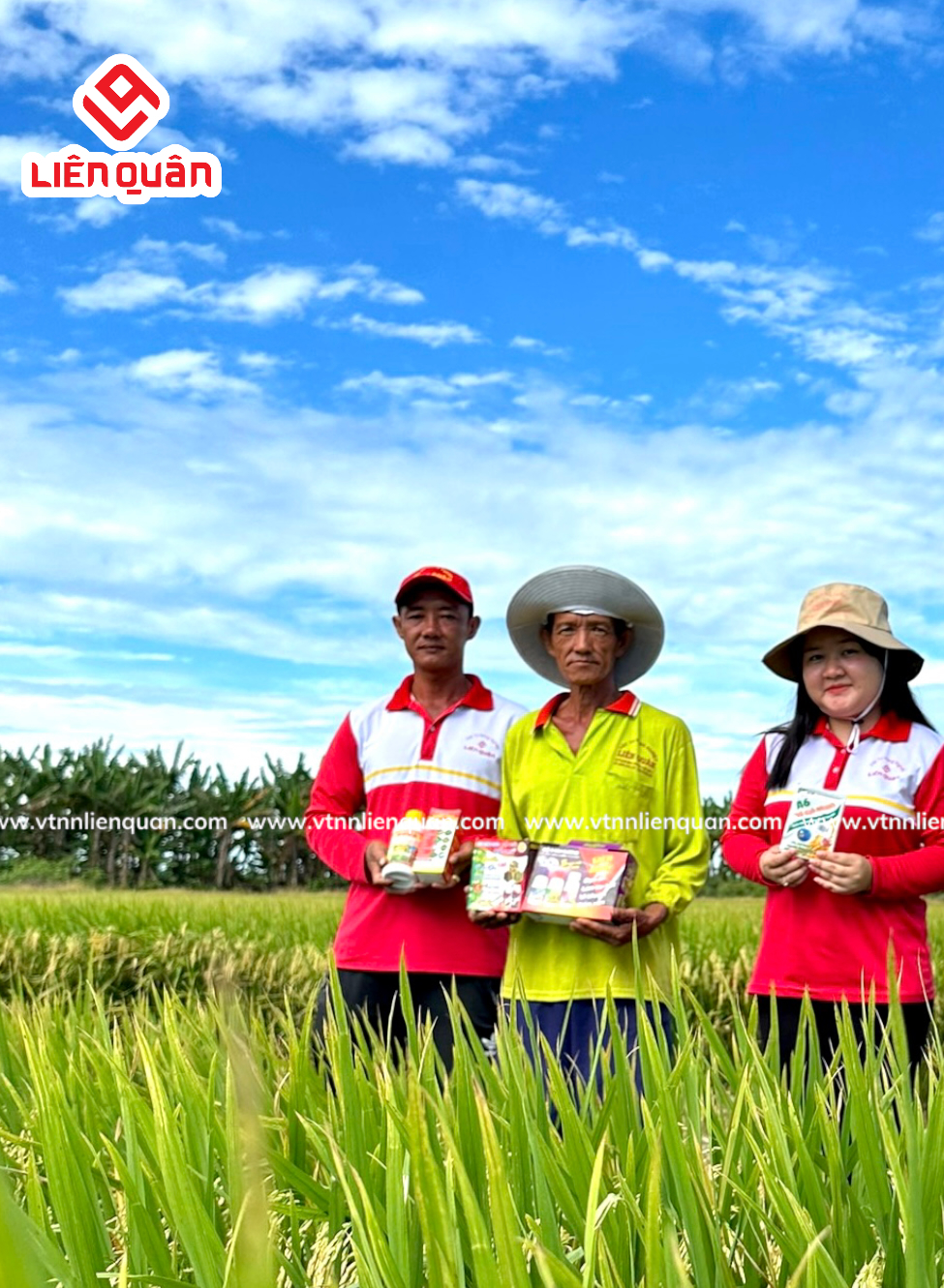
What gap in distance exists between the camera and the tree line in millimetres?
27172

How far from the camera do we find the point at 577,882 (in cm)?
360

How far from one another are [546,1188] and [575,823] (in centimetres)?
229

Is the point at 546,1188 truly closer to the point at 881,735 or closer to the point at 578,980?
the point at 578,980

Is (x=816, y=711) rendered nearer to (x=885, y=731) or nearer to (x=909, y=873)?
(x=885, y=731)

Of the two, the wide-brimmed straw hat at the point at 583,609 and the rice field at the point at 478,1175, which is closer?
the rice field at the point at 478,1175

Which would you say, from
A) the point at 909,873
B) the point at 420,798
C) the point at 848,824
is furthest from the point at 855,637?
the point at 420,798

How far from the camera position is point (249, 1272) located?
0.59 meters

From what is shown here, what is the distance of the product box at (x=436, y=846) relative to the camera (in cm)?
388

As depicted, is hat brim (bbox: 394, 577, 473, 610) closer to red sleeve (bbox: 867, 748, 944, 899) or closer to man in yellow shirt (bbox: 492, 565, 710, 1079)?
man in yellow shirt (bbox: 492, 565, 710, 1079)

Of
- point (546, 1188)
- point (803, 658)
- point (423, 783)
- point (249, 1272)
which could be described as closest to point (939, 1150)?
point (546, 1188)

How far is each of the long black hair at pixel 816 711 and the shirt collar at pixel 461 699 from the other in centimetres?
97

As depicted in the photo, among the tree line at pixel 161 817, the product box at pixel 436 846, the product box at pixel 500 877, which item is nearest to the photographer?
the product box at pixel 500 877

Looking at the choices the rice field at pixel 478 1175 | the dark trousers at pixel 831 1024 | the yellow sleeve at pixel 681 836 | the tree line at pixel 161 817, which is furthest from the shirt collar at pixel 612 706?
the tree line at pixel 161 817

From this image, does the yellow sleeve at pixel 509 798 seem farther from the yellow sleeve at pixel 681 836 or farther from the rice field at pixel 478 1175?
the rice field at pixel 478 1175
